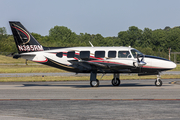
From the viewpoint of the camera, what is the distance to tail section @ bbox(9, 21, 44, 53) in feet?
76.9

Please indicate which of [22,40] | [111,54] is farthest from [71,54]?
[22,40]

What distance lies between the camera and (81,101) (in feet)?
46.3


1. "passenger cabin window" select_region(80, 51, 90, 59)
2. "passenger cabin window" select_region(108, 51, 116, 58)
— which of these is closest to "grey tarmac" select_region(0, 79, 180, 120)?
"passenger cabin window" select_region(108, 51, 116, 58)

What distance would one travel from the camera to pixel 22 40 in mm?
23531

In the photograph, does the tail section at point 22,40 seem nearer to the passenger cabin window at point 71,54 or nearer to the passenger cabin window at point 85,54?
the passenger cabin window at point 71,54

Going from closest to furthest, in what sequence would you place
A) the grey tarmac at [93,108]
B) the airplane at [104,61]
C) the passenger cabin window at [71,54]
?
1. the grey tarmac at [93,108]
2. the airplane at [104,61]
3. the passenger cabin window at [71,54]

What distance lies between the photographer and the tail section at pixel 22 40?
923 inches

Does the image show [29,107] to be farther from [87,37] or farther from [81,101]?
[87,37]

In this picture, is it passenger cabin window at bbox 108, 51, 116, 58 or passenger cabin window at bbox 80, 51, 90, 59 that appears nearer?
passenger cabin window at bbox 108, 51, 116, 58

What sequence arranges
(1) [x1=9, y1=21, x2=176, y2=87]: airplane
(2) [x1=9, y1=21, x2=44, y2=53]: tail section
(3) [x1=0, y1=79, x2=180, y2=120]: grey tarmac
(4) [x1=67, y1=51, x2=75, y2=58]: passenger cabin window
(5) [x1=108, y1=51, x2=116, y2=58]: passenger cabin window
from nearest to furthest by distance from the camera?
1. (3) [x1=0, y1=79, x2=180, y2=120]: grey tarmac
2. (1) [x1=9, y1=21, x2=176, y2=87]: airplane
3. (5) [x1=108, y1=51, x2=116, y2=58]: passenger cabin window
4. (4) [x1=67, y1=51, x2=75, y2=58]: passenger cabin window
5. (2) [x1=9, y1=21, x2=44, y2=53]: tail section

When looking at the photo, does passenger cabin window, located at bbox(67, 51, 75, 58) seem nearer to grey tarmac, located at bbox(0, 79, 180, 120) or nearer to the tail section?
the tail section

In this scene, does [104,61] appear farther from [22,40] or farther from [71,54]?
[22,40]

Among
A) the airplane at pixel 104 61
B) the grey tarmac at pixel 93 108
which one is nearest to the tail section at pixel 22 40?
the airplane at pixel 104 61

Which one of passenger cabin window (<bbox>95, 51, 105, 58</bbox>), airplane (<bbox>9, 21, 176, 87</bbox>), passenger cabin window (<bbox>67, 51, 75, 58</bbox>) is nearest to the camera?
airplane (<bbox>9, 21, 176, 87</bbox>)
